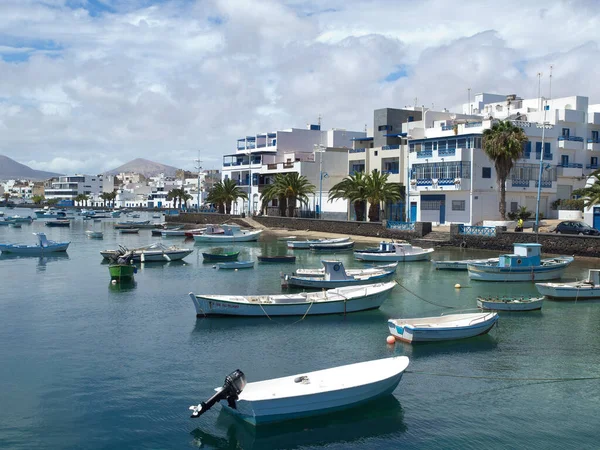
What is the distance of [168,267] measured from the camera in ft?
178

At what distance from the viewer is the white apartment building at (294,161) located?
9681 cm

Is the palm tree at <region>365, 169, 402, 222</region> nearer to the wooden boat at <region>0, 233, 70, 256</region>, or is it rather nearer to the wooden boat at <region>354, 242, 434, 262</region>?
the wooden boat at <region>354, 242, 434, 262</region>

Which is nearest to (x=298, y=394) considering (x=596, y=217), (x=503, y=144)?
(x=503, y=144)

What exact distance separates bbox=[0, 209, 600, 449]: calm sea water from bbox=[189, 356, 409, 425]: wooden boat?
408mm

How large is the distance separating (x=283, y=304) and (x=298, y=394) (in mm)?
13431

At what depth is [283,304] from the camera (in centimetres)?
3164

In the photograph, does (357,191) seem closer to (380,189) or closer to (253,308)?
(380,189)

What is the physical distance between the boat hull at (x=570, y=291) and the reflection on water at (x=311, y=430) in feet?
68.2

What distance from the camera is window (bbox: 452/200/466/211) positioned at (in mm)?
72562

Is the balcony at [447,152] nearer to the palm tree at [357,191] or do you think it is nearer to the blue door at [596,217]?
the palm tree at [357,191]

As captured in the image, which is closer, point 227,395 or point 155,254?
point 227,395

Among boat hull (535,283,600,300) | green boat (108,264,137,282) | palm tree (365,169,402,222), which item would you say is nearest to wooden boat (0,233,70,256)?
green boat (108,264,137,282)

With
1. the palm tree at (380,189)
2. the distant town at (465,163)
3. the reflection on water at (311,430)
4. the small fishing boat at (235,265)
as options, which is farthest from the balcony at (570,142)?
the reflection on water at (311,430)

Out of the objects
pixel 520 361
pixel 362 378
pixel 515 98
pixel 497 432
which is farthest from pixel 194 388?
pixel 515 98
